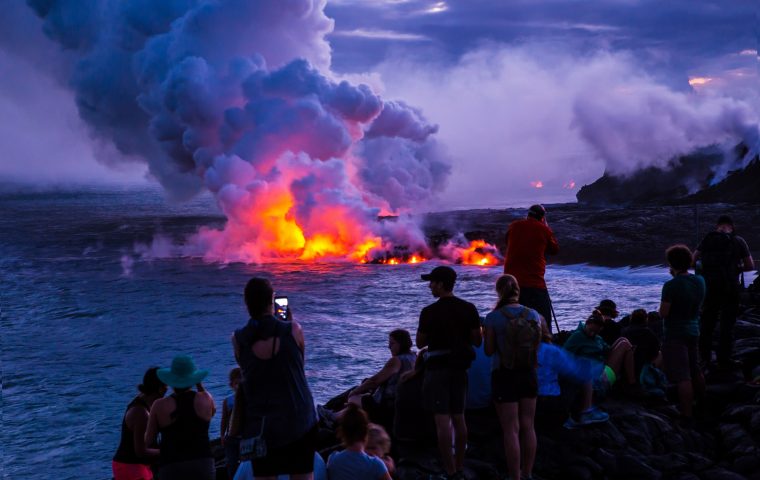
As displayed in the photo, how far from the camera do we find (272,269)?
181 feet

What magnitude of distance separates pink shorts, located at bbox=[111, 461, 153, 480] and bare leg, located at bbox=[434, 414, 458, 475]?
8.45 feet

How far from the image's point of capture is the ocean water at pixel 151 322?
71.1ft

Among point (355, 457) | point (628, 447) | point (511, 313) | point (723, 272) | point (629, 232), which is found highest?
point (629, 232)

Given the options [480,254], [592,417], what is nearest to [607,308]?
[592,417]

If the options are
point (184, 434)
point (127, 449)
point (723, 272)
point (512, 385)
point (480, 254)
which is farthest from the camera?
point (480, 254)

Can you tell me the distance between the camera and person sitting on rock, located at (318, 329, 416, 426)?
843cm

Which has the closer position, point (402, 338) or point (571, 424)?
point (402, 338)

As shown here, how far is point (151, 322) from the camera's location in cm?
3769

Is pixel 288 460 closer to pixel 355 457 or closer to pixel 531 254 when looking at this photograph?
pixel 355 457

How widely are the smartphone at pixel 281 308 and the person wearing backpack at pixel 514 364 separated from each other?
188cm

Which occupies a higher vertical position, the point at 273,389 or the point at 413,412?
the point at 273,389

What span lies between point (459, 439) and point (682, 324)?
10.7 feet

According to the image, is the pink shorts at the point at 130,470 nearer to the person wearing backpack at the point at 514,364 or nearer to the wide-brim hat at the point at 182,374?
the wide-brim hat at the point at 182,374

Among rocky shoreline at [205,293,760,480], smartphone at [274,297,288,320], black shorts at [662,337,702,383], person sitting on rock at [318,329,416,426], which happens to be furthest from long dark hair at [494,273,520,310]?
black shorts at [662,337,702,383]
